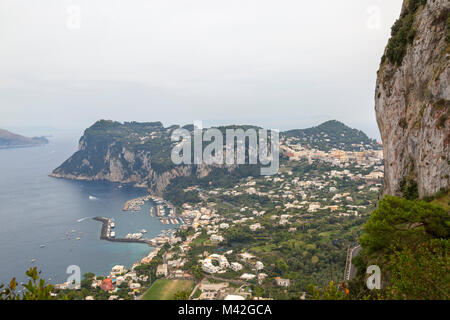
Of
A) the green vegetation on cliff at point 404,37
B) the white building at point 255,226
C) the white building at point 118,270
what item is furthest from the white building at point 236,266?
the green vegetation on cliff at point 404,37

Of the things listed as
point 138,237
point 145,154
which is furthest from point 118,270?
point 145,154

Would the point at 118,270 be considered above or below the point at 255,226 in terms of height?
below

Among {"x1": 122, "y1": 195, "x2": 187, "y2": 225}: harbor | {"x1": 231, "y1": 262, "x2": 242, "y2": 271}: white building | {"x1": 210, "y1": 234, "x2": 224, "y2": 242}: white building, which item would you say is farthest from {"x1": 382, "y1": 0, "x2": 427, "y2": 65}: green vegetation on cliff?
{"x1": 122, "y1": 195, "x2": 187, "y2": 225}: harbor

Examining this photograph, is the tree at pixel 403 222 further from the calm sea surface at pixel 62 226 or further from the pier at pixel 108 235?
the pier at pixel 108 235

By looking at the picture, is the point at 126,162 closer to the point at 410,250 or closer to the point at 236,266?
the point at 236,266

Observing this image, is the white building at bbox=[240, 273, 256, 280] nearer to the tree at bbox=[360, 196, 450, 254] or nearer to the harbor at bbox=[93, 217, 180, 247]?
the tree at bbox=[360, 196, 450, 254]
